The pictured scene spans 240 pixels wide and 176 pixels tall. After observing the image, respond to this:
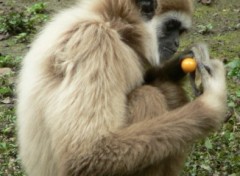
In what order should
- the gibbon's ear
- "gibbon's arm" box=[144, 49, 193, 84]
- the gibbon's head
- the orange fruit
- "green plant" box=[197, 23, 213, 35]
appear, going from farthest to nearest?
"green plant" box=[197, 23, 213, 35] < "gibbon's arm" box=[144, 49, 193, 84] < the orange fruit < the gibbon's head < the gibbon's ear

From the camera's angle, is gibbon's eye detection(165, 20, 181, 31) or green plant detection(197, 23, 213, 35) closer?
gibbon's eye detection(165, 20, 181, 31)

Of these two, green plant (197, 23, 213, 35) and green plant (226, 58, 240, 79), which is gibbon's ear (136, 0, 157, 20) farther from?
green plant (197, 23, 213, 35)

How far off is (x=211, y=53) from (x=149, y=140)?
14.6 feet

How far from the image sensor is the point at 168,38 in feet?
21.6

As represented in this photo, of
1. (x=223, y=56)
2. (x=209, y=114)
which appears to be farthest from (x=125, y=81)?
(x=223, y=56)

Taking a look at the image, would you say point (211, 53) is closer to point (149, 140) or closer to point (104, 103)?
point (149, 140)

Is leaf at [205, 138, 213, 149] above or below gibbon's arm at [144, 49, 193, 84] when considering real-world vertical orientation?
below

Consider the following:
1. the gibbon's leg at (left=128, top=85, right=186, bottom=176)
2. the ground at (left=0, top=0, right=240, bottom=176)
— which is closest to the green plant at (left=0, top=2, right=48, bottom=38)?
the ground at (left=0, top=0, right=240, bottom=176)

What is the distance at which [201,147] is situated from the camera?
7.10 metres

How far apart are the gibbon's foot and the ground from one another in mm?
1023

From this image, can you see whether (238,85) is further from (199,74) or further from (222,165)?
(199,74)

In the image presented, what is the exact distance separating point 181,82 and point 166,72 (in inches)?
7.8

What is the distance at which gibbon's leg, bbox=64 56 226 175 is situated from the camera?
5.10 meters

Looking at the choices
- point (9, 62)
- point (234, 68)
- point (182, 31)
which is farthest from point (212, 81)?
point (9, 62)
